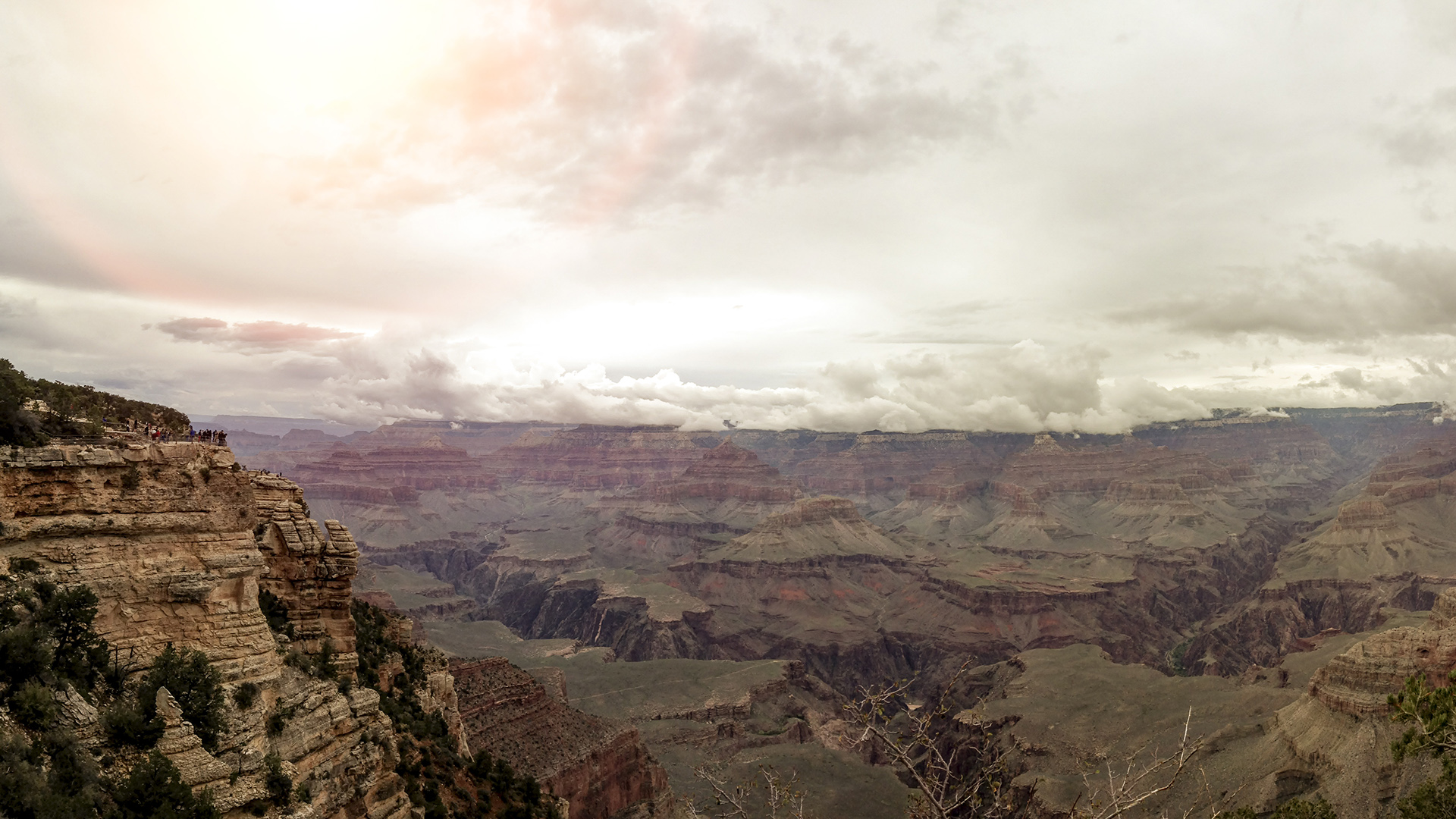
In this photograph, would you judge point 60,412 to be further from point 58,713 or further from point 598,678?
point 598,678

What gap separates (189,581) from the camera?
72.7 feet

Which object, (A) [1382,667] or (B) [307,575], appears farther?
(A) [1382,667]

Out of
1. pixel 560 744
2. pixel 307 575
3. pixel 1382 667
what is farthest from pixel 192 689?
pixel 1382 667

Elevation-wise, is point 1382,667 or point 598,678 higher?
point 1382,667

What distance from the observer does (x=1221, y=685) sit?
104 meters

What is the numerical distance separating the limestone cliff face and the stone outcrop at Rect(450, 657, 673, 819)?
41.5 metres

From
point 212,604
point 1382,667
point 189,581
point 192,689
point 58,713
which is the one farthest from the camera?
point 1382,667

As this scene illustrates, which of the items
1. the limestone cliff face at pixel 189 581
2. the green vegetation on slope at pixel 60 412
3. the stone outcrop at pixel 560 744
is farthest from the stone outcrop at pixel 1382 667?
the green vegetation on slope at pixel 60 412

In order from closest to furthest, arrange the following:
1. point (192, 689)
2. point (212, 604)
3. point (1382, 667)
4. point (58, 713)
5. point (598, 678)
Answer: point (58, 713) < point (192, 689) < point (212, 604) < point (1382, 667) < point (598, 678)

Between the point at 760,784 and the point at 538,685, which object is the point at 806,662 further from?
the point at 538,685

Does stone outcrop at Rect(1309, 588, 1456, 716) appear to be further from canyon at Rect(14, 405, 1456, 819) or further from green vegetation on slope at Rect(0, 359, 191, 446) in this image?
green vegetation on slope at Rect(0, 359, 191, 446)

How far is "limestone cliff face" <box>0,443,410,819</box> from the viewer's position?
2064 cm

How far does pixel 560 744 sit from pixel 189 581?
54310 mm

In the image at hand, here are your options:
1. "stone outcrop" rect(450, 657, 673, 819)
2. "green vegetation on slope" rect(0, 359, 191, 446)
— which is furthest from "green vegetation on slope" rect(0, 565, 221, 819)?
"stone outcrop" rect(450, 657, 673, 819)
